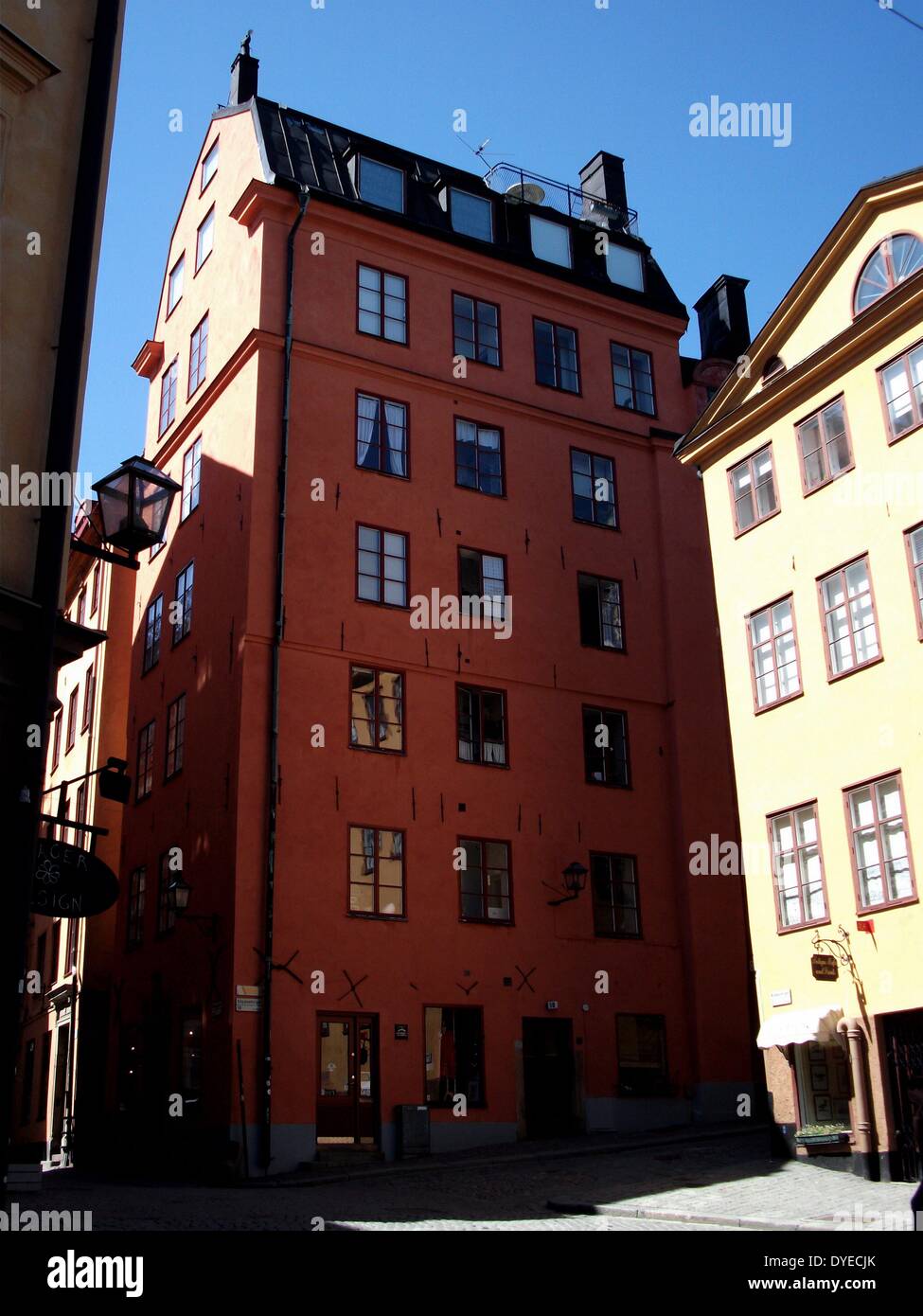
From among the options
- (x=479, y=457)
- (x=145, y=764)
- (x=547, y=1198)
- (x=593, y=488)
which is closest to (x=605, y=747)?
(x=593, y=488)

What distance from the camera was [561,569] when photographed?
28516 mm

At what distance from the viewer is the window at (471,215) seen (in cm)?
3036

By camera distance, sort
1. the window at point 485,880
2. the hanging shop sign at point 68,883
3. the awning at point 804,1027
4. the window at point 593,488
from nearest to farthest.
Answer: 1. the hanging shop sign at point 68,883
2. the awning at point 804,1027
3. the window at point 485,880
4. the window at point 593,488

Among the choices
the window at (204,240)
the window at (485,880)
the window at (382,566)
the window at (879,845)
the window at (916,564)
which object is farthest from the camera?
the window at (204,240)

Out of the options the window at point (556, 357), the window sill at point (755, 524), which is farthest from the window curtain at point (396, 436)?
the window sill at point (755, 524)

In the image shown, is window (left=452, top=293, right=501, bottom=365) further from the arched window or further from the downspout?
the arched window

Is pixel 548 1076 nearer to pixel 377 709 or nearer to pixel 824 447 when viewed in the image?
pixel 377 709

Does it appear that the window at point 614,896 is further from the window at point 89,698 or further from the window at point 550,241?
the window at point 89,698

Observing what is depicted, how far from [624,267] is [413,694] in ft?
43.8

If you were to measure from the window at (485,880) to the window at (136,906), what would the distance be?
6949mm

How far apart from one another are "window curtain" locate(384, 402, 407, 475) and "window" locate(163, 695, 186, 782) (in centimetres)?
627

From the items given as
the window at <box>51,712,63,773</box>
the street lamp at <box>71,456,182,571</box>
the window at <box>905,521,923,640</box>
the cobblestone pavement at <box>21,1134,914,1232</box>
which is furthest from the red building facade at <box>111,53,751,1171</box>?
the street lamp at <box>71,456,182,571</box>
